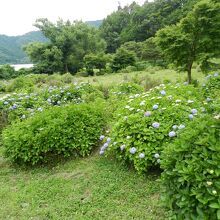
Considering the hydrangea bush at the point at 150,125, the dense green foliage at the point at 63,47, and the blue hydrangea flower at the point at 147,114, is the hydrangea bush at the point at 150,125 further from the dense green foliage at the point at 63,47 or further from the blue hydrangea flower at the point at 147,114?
the dense green foliage at the point at 63,47

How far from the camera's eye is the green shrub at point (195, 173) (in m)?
1.60

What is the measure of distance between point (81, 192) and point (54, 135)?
2.92 ft

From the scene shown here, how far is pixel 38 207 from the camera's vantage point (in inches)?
100

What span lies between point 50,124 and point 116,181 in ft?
3.82

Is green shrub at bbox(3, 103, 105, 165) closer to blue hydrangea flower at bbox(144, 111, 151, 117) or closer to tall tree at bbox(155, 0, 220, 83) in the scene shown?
blue hydrangea flower at bbox(144, 111, 151, 117)

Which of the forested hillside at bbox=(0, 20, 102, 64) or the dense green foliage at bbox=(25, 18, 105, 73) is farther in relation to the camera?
the forested hillside at bbox=(0, 20, 102, 64)

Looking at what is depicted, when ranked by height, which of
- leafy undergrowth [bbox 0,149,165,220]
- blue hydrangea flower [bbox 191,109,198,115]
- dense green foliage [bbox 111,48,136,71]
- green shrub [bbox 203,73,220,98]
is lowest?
dense green foliage [bbox 111,48,136,71]

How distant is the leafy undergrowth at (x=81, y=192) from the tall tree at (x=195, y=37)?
4097mm

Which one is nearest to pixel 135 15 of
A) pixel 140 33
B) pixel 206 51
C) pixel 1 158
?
pixel 140 33

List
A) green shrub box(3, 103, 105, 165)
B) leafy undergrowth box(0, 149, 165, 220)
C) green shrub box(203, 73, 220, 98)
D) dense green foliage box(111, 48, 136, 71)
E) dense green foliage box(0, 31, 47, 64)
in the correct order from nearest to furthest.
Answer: leafy undergrowth box(0, 149, 165, 220)
green shrub box(3, 103, 105, 165)
green shrub box(203, 73, 220, 98)
dense green foliage box(111, 48, 136, 71)
dense green foliage box(0, 31, 47, 64)

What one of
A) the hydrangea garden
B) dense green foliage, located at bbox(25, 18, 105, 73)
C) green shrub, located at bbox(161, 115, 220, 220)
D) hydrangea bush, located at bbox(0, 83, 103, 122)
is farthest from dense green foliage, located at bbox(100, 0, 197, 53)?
green shrub, located at bbox(161, 115, 220, 220)

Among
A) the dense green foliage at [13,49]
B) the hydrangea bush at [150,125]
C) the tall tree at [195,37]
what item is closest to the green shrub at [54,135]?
the hydrangea bush at [150,125]

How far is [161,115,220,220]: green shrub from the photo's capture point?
1.60m

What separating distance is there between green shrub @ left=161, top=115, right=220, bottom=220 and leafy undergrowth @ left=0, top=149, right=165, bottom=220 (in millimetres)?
280
